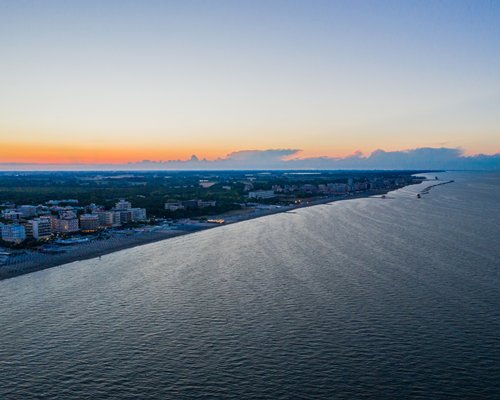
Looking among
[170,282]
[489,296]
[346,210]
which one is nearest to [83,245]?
[170,282]

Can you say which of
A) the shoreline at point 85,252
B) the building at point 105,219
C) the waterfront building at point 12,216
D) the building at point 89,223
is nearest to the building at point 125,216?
the building at point 105,219

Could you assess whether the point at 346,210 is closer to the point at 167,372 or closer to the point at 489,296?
the point at 489,296

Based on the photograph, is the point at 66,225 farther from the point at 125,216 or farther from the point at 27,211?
the point at 27,211

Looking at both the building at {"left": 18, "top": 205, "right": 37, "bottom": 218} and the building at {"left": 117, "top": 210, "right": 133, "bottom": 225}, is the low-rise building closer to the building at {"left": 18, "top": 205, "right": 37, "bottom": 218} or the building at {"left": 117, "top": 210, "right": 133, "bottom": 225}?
the building at {"left": 18, "top": 205, "right": 37, "bottom": 218}

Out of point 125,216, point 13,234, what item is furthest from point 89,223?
point 13,234

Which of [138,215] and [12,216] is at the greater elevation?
[12,216]

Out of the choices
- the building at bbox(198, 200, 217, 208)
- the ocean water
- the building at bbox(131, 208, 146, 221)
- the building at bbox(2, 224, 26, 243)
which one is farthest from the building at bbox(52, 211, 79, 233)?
the building at bbox(198, 200, 217, 208)

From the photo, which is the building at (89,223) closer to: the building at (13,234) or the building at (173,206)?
the building at (13,234)

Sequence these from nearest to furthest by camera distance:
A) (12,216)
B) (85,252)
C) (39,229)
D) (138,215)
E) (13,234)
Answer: (85,252), (13,234), (39,229), (12,216), (138,215)
